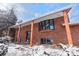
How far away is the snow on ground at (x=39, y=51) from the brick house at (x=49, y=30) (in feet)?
0.28

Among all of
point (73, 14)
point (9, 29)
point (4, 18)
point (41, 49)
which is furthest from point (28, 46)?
point (73, 14)

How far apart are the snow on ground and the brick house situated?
0.09 meters

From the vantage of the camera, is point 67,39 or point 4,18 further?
point 4,18

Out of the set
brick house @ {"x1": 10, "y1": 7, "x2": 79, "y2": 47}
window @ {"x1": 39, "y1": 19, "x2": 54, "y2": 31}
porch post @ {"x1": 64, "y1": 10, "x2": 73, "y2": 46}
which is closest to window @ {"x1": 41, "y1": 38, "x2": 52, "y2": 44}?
brick house @ {"x1": 10, "y1": 7, "x2": 79, "y2": 47}

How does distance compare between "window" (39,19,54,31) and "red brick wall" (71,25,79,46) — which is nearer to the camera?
"red brick wall" (71,25,79,46)

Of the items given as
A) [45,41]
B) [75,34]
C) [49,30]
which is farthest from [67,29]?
[45,41]

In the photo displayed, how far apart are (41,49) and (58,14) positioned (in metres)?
0.67

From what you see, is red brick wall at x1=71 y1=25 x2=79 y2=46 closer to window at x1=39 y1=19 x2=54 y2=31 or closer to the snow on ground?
the snow on ground

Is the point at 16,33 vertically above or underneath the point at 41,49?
above

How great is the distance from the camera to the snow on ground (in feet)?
8.67

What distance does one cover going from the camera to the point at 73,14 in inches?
108

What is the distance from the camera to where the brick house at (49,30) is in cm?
264

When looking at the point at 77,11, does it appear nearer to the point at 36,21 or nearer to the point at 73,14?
the point at 73,14

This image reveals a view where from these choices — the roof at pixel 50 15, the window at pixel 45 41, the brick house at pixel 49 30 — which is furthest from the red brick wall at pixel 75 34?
the window at pixel 45 41
